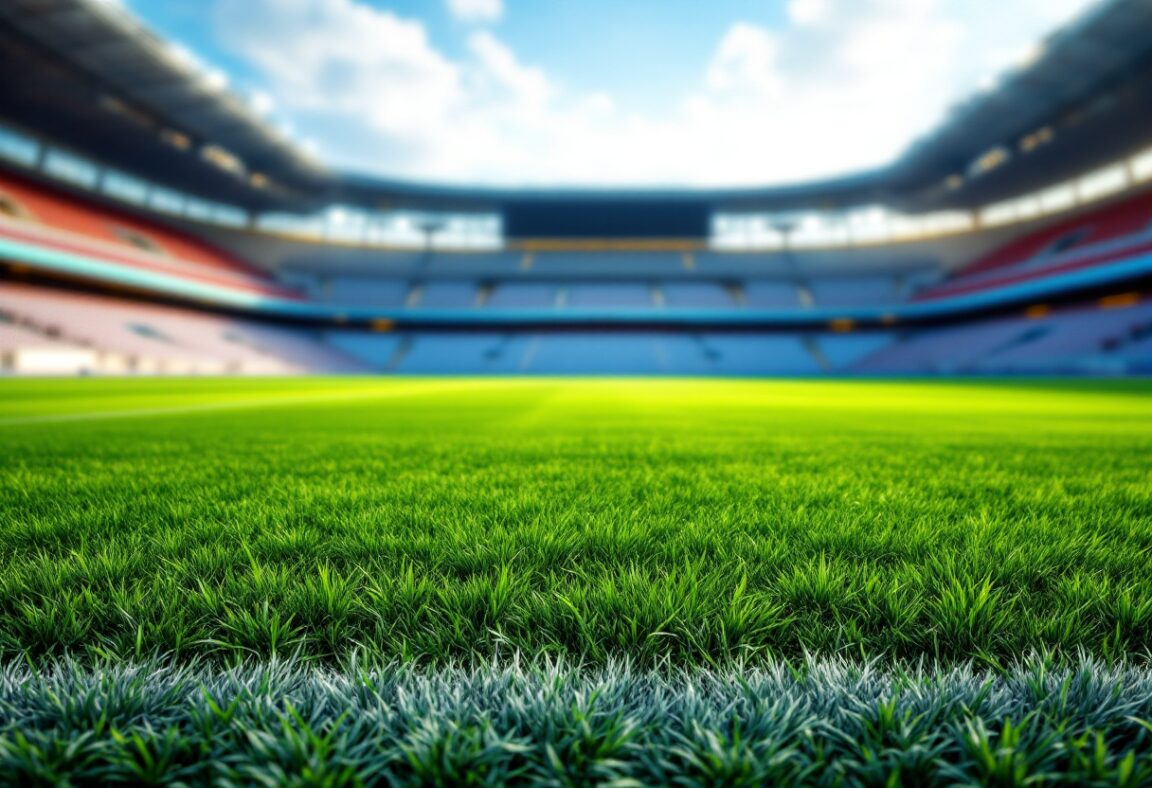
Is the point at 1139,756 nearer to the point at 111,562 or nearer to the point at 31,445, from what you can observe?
the point at 111,562

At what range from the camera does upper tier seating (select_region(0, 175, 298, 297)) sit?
22.8 meters

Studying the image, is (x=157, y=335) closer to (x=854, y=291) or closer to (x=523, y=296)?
(x=523, y=296)

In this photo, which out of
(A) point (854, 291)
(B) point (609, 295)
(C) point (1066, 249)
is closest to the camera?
(C) point (1066, 249)

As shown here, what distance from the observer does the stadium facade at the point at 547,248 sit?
20766 millimetres

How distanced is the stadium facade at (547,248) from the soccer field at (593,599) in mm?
22198

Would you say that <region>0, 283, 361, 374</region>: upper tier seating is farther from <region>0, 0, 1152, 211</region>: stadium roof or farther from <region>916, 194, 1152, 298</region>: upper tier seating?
<region>916, 194, 1152, 298</region>: upper tier seating

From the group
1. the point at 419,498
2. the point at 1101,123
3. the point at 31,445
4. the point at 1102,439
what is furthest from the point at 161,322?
the point at 1101,123

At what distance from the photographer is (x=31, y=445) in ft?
11.5

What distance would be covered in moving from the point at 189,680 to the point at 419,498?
1228 mm

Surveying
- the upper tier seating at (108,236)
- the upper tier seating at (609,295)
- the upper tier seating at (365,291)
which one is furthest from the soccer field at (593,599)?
the upper tier seating at (365,291)

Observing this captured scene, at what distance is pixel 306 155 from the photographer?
2961 cm

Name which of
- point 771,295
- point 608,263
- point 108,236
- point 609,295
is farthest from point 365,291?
point 771,295

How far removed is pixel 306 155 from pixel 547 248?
17758mm

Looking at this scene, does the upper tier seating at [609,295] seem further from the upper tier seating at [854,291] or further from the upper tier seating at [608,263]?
the upper tier seating at [854,291]
